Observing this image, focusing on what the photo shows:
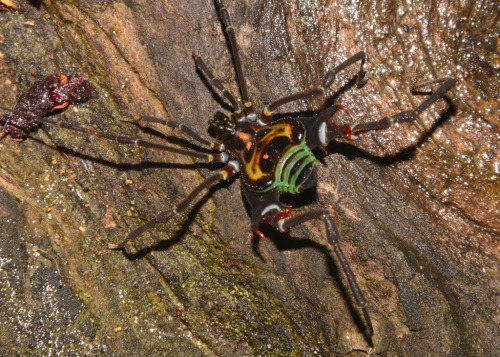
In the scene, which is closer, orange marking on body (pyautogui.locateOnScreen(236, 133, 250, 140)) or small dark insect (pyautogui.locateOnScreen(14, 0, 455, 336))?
small dark insect (pyautogui.locateOnScreen(14, 0, 455, 336))

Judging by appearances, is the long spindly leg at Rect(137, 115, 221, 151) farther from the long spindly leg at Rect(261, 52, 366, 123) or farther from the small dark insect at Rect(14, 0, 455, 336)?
the long spindly leg at Rect(261, 52, 366, 123)

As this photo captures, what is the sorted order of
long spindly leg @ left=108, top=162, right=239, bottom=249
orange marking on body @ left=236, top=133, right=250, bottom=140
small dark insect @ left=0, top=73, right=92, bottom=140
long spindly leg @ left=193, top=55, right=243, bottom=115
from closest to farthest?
small dark insect @ left=0, top=73, right=92, bottom=140 → long spindly leg @ left=108, top=162, right=239, bottom=249 → long spindly leg @ left=193, top=55, right=243, bottom=115 → orange marking on body @ left=236, top=133, right=250, bottom=140

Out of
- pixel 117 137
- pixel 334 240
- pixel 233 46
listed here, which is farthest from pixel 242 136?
pixel 334 240

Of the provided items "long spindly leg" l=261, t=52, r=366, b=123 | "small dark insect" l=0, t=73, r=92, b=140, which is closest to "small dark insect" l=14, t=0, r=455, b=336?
"long spindly leg" l=261, t=52, r=366, b=123

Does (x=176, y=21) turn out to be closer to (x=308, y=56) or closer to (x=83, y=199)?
(x=308, y=56)

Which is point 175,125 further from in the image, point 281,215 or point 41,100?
point 281,215

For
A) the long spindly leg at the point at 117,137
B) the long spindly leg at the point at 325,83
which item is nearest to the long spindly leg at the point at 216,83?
the long spindly leg at the point at 325,83
